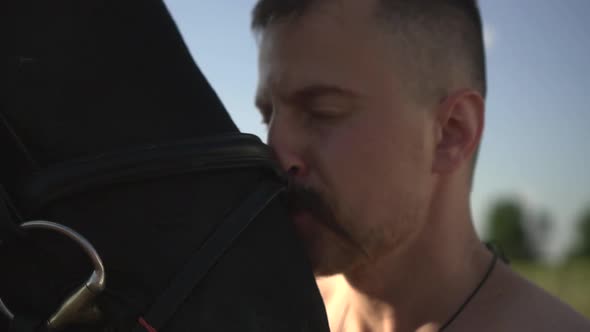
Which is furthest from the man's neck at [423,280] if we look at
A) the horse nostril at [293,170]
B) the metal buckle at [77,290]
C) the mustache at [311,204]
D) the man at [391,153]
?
the metal buckle at [77,290]

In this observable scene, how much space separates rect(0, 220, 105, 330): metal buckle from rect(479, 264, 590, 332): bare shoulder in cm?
124

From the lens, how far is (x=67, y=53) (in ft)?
3.55

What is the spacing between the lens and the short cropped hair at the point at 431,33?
1.88 meters

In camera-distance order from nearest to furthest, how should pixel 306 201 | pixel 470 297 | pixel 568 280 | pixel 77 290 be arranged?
pixel 77 290 < pixel 306 201 < pixel 470 297 < pixel 568 280

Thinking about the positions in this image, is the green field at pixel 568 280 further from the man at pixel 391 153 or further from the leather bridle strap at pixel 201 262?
the leather bridle strap at pixel 201 262

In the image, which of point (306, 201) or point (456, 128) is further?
point (456, 128)

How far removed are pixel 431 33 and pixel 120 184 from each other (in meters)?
1.22

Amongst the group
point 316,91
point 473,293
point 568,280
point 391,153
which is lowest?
point 568,280

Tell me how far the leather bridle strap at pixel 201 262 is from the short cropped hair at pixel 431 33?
822 millimetres

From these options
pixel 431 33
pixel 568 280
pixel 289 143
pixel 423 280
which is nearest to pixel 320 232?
pixel 289 143

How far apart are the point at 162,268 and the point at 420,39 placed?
3.87 feet

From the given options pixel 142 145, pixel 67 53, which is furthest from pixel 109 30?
pixel 142 145

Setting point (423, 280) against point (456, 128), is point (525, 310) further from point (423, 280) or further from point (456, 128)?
point (456, 128)

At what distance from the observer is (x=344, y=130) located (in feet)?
5.63
